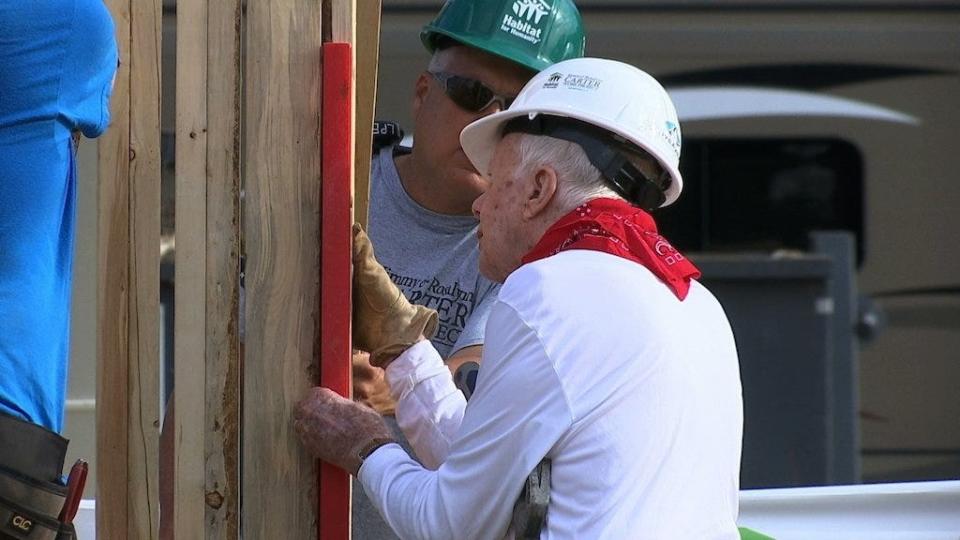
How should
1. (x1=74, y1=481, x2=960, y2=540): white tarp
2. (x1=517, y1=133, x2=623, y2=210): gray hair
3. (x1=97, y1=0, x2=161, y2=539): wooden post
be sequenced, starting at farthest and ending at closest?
(x1=74, y1=481, x2=960, y2=540): white tarp, (x1=97, y1=0, x2=161, y2=539): wooden post, (x1=517, y1=133, x2=623, y2=210): gray hair

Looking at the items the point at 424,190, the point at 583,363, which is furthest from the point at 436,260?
the point at 583,363

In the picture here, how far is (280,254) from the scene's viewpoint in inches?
108

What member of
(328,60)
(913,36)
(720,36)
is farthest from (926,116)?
(328,60)

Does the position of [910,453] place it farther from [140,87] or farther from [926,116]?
[140,87]

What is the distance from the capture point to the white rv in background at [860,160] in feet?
24.1

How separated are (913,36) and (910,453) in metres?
2.04

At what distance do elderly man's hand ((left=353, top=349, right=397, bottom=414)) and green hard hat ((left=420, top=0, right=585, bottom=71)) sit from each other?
0.74 meters

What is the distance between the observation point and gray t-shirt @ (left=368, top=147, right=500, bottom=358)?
3260mm

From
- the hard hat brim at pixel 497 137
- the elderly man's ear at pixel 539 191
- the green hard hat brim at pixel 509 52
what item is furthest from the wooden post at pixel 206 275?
the green hard hat brim at pixel 509 52

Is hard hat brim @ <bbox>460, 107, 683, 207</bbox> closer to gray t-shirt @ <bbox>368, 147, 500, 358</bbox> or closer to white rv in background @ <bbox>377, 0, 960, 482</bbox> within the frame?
gray t-shirt @ <bbox>368, 147, 500, 358</bbox>

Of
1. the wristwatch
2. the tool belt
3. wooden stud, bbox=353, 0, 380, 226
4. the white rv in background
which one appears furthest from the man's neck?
the white rv in background

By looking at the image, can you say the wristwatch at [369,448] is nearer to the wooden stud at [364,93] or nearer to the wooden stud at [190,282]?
the wooden stud at [190,282]

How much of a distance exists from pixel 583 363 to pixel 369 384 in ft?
2.78

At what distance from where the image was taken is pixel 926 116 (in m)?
7.50
